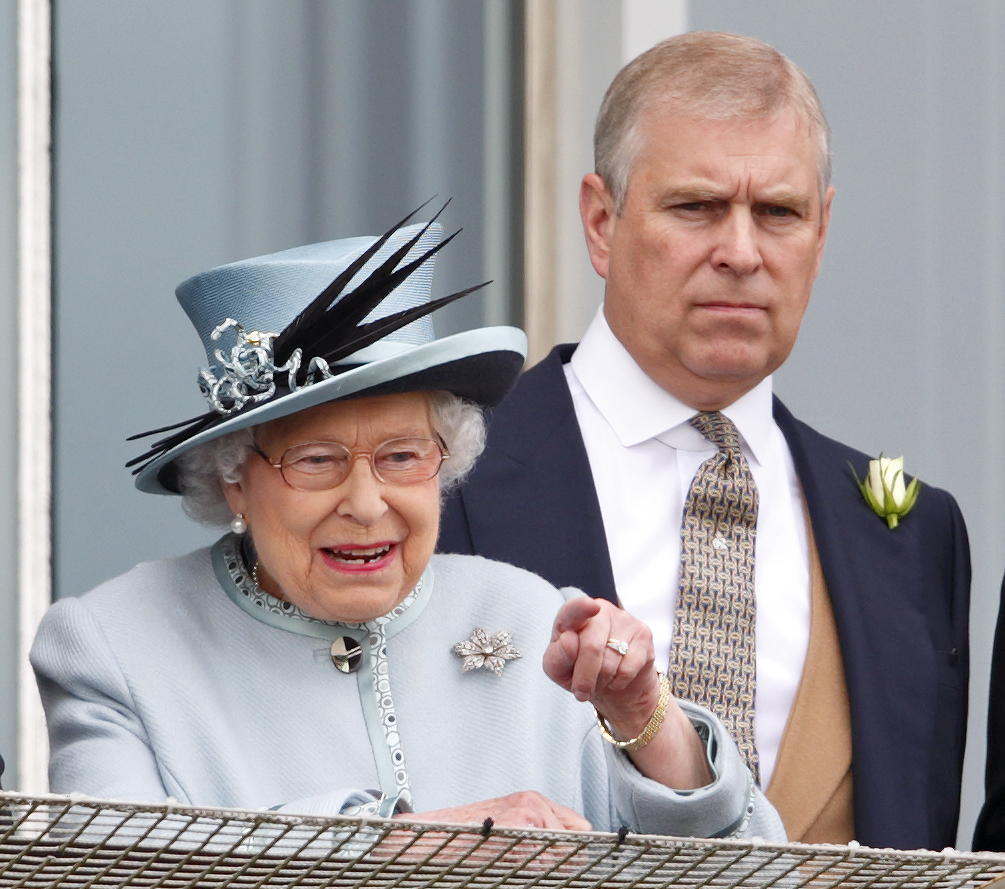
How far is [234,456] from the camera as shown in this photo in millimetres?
2262

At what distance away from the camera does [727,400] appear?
10.4 ft

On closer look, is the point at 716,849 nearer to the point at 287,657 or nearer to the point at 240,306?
the point at 287,657

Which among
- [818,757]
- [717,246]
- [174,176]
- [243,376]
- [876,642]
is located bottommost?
[818,757]

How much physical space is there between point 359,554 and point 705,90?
1.27 metres

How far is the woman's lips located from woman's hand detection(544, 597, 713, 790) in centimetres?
35

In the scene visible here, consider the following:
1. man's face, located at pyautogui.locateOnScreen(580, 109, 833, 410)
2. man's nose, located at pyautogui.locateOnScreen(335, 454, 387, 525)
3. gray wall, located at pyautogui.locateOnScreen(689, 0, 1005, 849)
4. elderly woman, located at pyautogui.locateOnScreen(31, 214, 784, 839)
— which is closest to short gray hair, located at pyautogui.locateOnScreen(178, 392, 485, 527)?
elderly woman, located at pyautogui.locateOnScreen(31, 214, 784, 839)

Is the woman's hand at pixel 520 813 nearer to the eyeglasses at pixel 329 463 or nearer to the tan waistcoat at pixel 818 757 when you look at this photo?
the eyeglasses at pixel 329 463

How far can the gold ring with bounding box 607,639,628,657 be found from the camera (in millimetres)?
1906

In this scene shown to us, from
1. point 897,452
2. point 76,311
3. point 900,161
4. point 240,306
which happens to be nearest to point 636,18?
point 900,161

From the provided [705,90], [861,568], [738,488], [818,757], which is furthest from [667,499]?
[705,90]

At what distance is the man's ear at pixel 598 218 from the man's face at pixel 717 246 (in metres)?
0.08

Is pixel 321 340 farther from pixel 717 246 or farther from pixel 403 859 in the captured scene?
pixel 717 246

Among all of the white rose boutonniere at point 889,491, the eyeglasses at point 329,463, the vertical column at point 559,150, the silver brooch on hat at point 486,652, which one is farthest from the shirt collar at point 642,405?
the vertical column at point 559,150

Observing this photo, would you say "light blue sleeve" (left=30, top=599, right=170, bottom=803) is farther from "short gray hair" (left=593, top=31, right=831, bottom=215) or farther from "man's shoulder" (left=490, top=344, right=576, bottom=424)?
"short gray hair" (left=593, top=31, right=831, bottom=215)
